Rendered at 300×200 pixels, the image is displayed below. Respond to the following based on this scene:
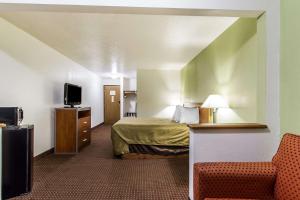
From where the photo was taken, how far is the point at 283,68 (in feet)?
7.45

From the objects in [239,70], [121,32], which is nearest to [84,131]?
[121,32]

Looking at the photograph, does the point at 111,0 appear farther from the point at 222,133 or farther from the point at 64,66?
the point at 64,66

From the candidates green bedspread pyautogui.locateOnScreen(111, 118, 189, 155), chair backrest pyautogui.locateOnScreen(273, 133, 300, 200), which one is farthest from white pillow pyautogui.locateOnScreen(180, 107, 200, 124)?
chair backrest pyautogui.locateOnScreen(273, 133, 300, 200)

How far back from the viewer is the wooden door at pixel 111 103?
1059 cm

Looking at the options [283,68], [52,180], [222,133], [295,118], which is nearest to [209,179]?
[222,133]

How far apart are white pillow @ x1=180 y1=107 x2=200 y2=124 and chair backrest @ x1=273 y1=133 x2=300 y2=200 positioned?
2.51m

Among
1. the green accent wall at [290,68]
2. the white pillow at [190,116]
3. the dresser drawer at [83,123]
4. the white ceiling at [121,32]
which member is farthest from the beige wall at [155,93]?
the green accent wall at [290,68]

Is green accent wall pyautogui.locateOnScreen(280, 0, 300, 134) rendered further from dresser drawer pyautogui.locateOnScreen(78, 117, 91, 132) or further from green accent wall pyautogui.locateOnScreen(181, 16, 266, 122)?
dresser drawer pyautogui.locateOnScreen(78, 117, 91, 132)

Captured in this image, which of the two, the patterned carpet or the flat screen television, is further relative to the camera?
the flat screen television

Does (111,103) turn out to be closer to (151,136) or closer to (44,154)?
(44,154)

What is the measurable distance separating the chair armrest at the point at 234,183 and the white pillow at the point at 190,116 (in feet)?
8.38

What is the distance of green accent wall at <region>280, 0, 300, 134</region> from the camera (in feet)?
6.74

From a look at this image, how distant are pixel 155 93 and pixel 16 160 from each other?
572cm

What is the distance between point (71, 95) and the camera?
213 inches
